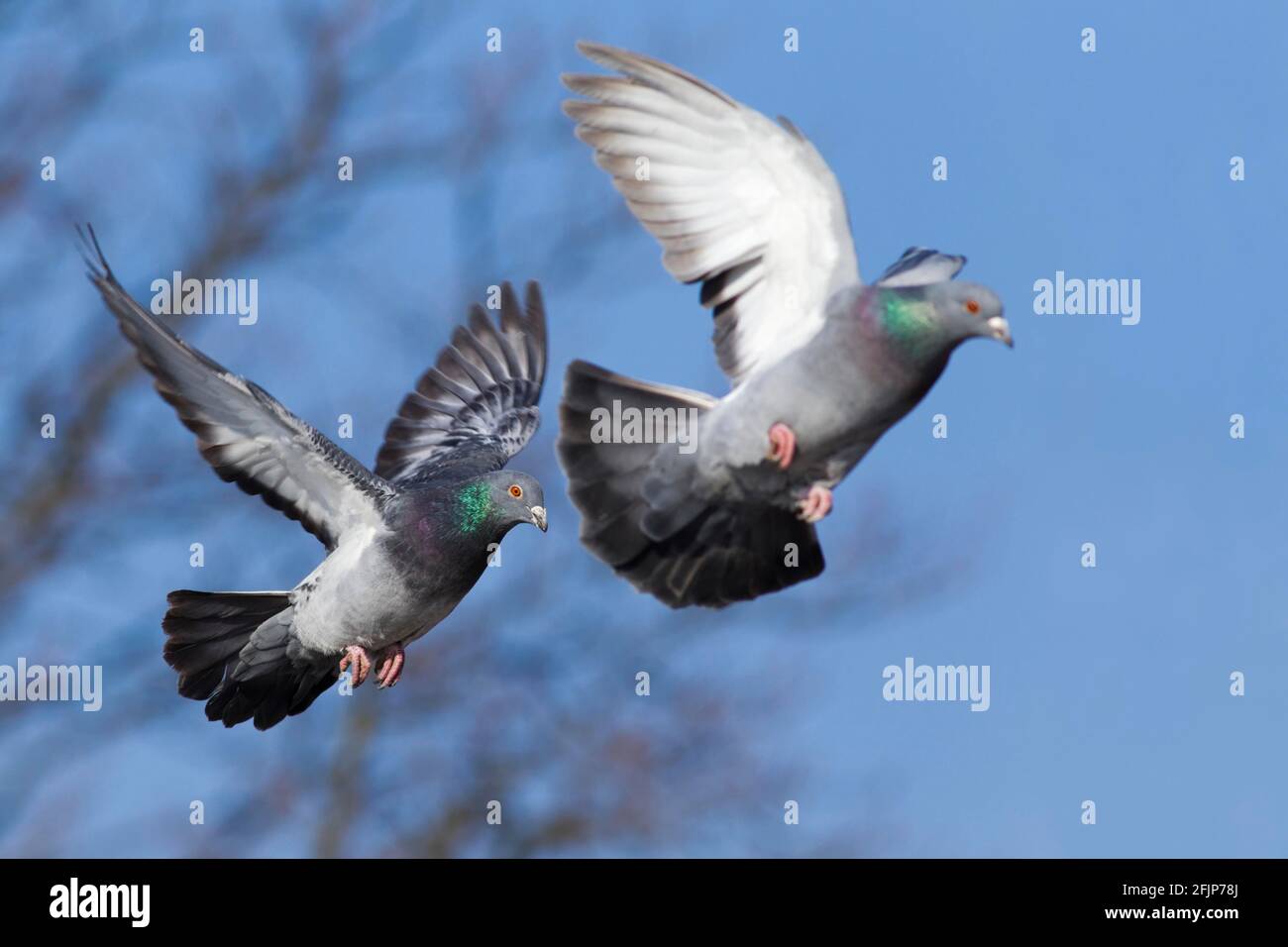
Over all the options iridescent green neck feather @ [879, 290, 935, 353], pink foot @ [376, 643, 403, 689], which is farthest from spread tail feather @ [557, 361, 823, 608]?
pink foot @ [376, 643, 403, 689]

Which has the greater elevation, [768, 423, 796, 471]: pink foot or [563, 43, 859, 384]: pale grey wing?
[563, 43, 859, 384]: pale grey wing

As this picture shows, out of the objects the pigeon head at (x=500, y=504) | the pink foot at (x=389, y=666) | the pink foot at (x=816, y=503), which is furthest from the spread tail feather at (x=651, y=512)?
the pink foot at (x=389, y=666)

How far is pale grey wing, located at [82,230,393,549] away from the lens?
895 centimetres

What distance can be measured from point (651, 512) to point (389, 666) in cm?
149

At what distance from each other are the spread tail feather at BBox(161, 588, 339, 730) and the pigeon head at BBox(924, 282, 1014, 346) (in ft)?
11.4

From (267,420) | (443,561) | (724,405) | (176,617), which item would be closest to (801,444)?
(724,405)

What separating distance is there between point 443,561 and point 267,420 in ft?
3.40

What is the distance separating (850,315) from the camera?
357 inches

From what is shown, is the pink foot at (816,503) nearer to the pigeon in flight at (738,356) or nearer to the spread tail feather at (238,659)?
the pigeon in flight at (738,356)

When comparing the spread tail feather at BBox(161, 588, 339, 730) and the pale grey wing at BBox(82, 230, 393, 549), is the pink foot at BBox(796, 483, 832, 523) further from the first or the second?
the spread tail feather at BBox(161, 588, 339, 730)

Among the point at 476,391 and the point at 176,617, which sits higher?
the point at 476,391

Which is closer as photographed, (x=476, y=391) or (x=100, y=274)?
(x=100, y=274)

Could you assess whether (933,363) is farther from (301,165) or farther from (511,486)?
(301,165)

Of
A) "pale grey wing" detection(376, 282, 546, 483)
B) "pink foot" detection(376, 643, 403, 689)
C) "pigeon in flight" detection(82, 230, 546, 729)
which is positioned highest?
"pale grey wing" detection(376, 282, 546, 483)
